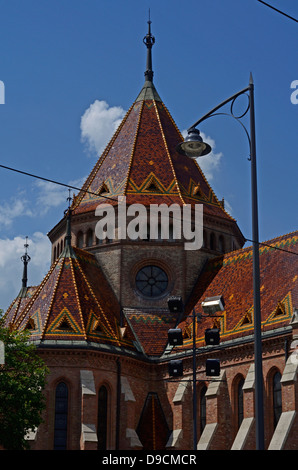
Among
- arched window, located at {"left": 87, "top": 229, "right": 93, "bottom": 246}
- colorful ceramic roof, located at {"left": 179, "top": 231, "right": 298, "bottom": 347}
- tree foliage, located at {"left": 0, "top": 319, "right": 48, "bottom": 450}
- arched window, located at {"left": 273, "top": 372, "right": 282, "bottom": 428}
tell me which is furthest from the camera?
arched window, located at {"left": 87, "top": 229, "right": 93, "bottom": 246}

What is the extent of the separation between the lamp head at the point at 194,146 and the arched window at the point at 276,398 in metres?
18.2

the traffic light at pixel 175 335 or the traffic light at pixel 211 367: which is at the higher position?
the traffic light at pixel 175 335

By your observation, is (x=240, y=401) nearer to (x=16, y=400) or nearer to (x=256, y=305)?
(x=16, y=400)

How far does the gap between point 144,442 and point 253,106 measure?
82.3ft

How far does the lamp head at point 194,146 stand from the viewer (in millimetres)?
21844

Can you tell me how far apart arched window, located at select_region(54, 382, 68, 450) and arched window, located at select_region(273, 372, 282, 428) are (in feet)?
32.0

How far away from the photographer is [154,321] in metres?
45.4

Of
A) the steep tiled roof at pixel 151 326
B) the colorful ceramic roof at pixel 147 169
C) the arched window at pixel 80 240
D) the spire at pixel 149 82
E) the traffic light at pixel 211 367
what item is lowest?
the traffic light at pixel 211 367

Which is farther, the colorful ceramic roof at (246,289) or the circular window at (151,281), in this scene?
the circular window at (151,281)

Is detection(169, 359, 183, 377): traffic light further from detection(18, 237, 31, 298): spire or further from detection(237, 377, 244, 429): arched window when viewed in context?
detection(18, 237, 31, 298): spire

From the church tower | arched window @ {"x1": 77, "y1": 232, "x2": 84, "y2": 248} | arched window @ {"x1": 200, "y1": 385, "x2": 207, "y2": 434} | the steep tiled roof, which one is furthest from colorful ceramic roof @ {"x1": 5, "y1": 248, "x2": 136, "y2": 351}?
arched window @ {"x1": 200, "y1": 385, "x2": 207, "y2": 434}

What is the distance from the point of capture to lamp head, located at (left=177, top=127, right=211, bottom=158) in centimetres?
2184

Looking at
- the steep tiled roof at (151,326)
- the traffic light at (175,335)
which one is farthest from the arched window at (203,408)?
the traffic light at (175,335)

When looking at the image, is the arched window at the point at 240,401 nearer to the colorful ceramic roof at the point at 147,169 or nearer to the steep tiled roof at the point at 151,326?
the steep tiled roof at the point at 151,326
